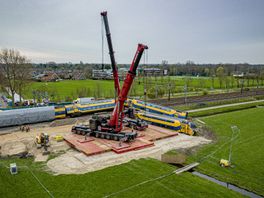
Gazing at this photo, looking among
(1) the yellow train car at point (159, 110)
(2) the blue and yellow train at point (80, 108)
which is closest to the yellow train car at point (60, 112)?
(2) the blue and yellow train at point (80, 108)

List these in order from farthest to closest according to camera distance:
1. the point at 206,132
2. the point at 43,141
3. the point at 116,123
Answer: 1. the point at 206,132
2. the point at 116,123
3. the point at 43,141

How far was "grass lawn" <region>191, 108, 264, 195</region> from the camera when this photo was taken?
1617cm

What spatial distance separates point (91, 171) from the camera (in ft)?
54.9

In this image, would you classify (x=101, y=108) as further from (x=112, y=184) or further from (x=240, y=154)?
(x=112, y=184)

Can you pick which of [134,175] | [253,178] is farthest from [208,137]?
[134,175]

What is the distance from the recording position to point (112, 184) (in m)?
14.8

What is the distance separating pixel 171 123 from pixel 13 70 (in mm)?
31974

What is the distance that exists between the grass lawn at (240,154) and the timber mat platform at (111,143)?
200 inches

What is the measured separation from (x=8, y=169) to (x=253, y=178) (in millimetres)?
18455

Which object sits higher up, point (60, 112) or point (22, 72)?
point (22, 72)

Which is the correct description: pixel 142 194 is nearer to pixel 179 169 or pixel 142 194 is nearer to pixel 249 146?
pixel 179 169

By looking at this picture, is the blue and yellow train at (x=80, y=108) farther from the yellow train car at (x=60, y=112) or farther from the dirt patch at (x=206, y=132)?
the dirt patch at (x=206, y=132)

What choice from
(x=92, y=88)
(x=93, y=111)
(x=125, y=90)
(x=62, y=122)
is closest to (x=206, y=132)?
(x=125, y=90)

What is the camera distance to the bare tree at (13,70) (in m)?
41.6
